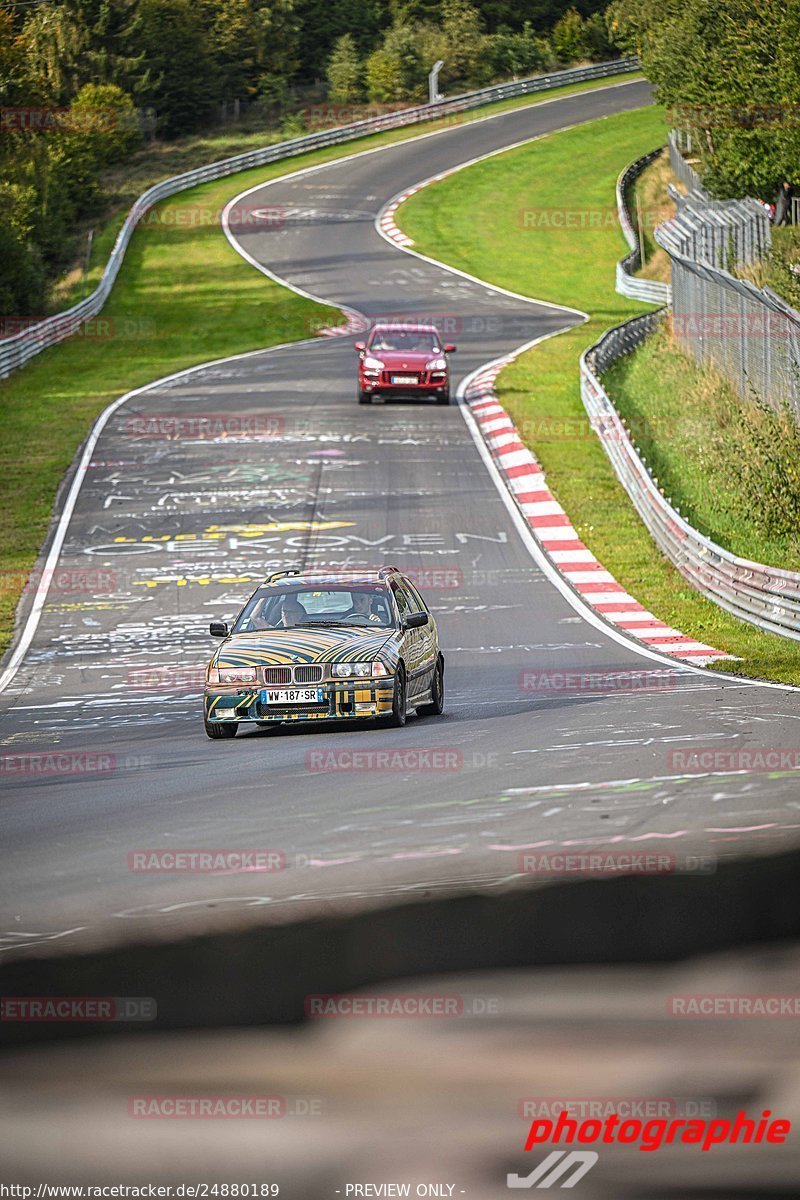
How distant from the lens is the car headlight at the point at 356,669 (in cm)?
1245

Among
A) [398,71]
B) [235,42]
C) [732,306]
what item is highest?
[235,42]

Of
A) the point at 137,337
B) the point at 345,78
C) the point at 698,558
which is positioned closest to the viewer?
the point at 698,558

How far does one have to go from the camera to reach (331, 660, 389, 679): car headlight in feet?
40.9

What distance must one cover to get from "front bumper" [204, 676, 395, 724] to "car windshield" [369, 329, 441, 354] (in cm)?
2484

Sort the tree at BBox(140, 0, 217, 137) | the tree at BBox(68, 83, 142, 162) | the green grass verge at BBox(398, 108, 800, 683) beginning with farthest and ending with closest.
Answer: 1. the tree at BBox(140, 0, 217, 137)
2. the tree at BBox(68, 83, 142, 162)
3. the green grass verge at BBox(398, 108, 800, 683)

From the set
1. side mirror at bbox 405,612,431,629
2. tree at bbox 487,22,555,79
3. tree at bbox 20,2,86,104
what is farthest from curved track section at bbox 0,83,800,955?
tree at bbox 487,22,555,79

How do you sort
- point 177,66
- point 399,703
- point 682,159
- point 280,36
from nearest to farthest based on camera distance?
point 399,703 < point 682,159 < point 177,66 < point 280,36

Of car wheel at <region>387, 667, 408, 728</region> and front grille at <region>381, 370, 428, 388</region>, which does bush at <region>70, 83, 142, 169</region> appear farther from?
car wheel at <region>387, 667, 408, 728</region>

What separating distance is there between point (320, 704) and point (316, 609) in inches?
64.2

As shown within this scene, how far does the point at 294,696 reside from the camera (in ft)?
40.9

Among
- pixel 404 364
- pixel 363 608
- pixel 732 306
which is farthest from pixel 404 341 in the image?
pixel 363 608

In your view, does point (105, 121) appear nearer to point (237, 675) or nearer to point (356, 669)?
point (237, 675)

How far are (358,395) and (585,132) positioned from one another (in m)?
44.0

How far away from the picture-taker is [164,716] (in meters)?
14.5
